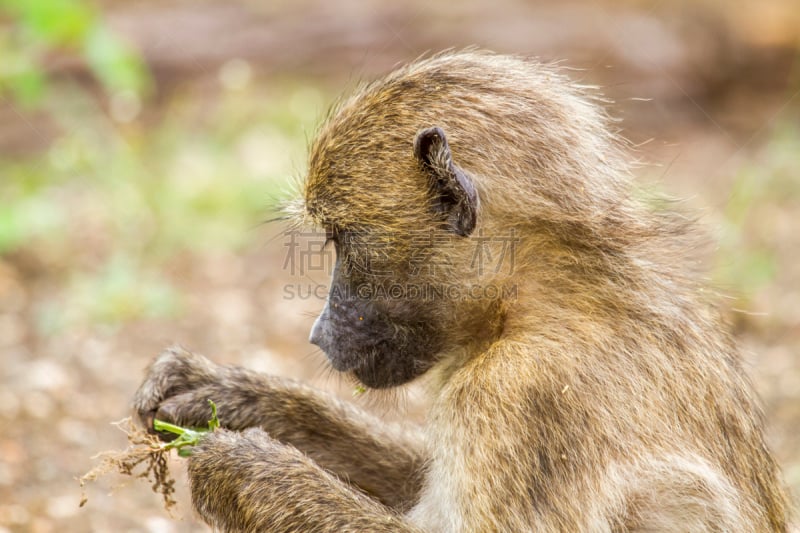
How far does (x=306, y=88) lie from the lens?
10.2 m

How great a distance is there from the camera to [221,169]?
8570 mm

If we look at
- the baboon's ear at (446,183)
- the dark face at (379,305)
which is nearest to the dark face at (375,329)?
the dark face at (379,305)

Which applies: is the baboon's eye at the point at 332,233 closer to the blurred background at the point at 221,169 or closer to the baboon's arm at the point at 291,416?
the blurred background at the point at 221,169

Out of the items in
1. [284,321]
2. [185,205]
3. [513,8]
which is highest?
[513,8]

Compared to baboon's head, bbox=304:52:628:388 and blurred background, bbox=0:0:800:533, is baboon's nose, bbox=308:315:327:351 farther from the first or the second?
blurred background, bbox=0:0:800:533

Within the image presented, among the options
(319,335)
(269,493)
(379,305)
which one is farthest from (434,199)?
(269,493)

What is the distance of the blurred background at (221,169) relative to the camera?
17.5 feet

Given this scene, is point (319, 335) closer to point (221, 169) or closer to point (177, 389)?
point (177, 389)

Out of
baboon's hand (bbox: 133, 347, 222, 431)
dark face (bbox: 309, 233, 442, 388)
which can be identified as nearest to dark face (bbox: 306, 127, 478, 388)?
dark face (bbox: 309, 233, 442, 388)

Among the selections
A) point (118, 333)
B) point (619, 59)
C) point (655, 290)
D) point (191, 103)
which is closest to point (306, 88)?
point (191, 103)

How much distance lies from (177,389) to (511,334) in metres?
1.48

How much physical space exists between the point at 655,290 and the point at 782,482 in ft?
3.29

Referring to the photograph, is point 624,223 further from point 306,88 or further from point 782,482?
point 306,88

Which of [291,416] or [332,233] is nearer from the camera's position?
[332,233]
